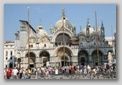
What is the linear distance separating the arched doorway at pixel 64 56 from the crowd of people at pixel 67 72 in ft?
0.18

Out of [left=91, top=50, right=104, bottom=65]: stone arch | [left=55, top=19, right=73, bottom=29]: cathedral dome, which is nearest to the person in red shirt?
[left=55, top=19, right=73, bottom=29]: cathedral dome

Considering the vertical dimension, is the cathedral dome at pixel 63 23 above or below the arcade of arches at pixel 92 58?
above

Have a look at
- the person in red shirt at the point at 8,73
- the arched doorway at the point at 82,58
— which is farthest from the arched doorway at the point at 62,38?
the person in red shirt at the point at 8,73

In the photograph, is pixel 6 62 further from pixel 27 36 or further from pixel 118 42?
pixel 118 42

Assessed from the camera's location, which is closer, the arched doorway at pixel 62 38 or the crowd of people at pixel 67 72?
the crowd of people at pixel 67 72

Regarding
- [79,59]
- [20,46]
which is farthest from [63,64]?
[20,46]

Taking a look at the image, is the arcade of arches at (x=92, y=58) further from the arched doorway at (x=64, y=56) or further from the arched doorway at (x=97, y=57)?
the arched doorway at (x=64, y=56)

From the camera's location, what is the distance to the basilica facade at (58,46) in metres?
6.22

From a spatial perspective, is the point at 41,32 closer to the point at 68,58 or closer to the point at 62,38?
the point at 62,38

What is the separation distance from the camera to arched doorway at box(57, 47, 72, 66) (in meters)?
6.23

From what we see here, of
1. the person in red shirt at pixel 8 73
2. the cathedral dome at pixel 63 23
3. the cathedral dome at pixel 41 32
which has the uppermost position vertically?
the cathedral dome at pixel 63 23

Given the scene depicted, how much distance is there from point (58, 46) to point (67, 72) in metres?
0.36

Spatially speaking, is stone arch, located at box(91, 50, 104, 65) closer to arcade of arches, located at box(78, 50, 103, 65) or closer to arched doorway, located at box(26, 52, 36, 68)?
arcade of arches, located at box(78, 50, 103, 65)


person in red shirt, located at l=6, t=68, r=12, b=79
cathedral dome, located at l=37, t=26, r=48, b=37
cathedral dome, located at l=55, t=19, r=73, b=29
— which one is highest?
cathedral dome, located at l=55, t=19, r=73, b=29
